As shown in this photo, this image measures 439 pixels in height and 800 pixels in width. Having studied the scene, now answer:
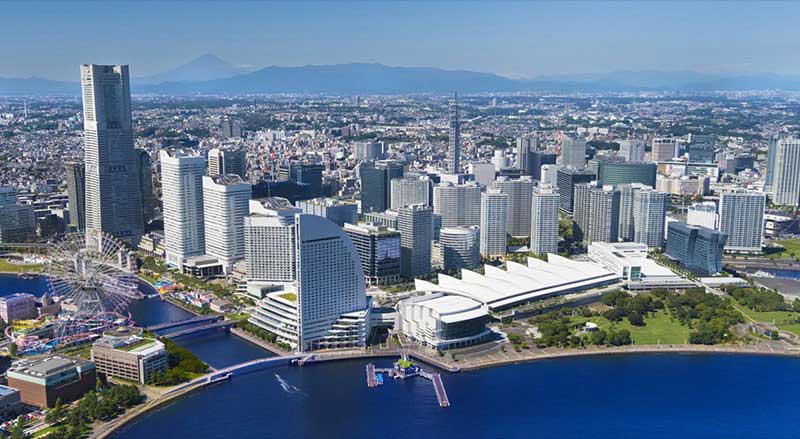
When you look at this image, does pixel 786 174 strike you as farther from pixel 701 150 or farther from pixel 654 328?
pixel 654 328

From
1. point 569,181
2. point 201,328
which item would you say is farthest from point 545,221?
point 201,328

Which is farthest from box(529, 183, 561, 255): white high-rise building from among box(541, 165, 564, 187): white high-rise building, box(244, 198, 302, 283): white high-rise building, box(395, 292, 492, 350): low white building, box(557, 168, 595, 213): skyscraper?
box(244, 198, 302, 283): white high-rise building

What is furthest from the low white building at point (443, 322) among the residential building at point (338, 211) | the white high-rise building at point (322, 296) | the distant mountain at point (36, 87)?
the distant mountain at point (36, 87)

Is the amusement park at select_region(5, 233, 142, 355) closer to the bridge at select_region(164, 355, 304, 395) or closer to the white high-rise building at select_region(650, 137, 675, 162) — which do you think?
the bridge at select_region(164, 355, 304, 395)

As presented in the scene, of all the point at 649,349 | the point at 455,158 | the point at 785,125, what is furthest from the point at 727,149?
the point at 649,349

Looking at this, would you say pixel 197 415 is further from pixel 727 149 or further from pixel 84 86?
pixel 727 149

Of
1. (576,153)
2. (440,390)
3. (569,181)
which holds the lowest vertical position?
(440,390)

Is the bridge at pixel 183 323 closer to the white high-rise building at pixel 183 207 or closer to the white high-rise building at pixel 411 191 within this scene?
the white high-rise building at pixel 183 207
